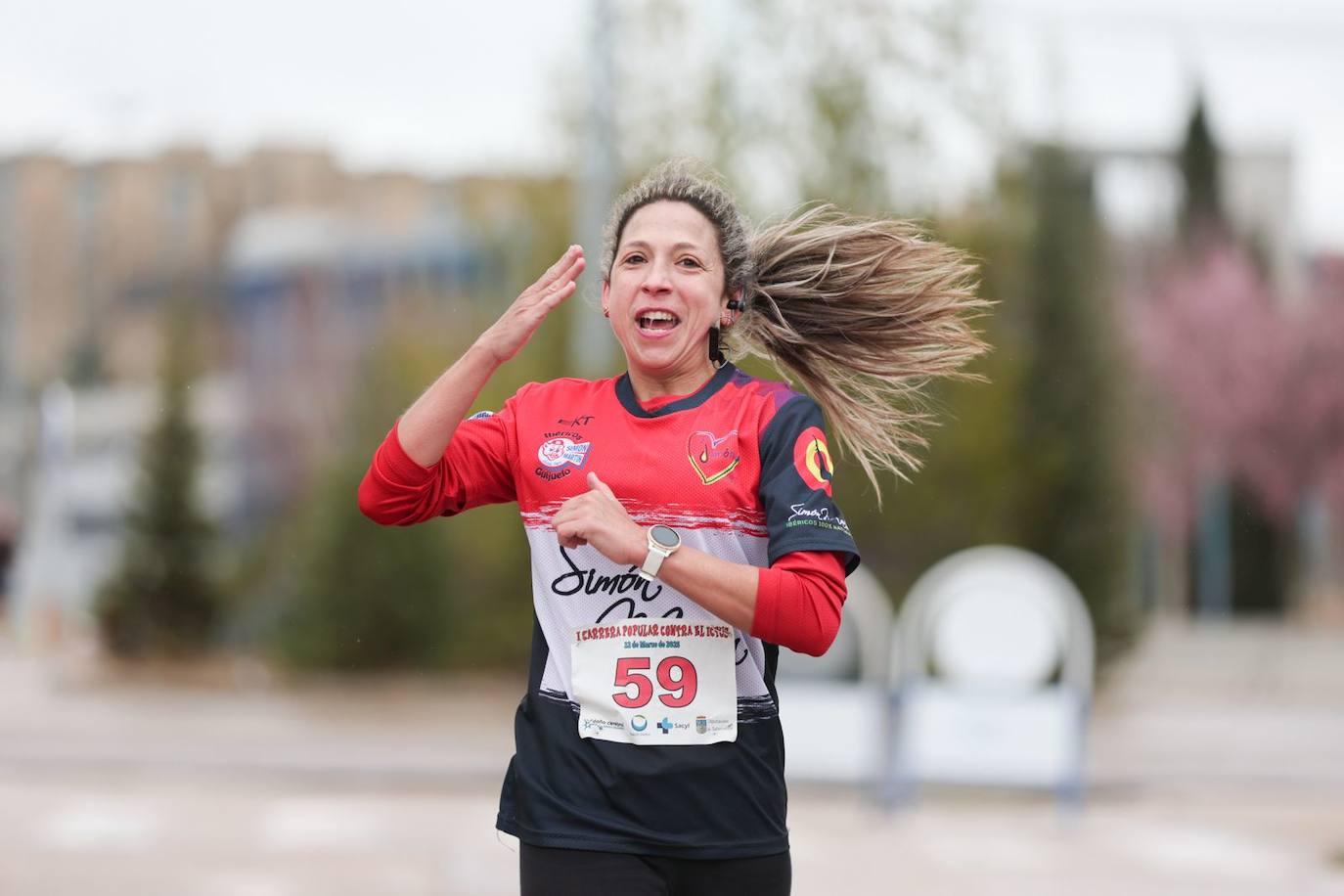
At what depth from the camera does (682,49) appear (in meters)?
19.5

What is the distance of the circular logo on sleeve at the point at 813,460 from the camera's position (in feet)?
9.40

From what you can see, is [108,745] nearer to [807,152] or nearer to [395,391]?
[395,391]

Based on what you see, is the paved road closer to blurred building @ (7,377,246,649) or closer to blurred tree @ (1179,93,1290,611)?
blurred building @ (7,377,246,649)

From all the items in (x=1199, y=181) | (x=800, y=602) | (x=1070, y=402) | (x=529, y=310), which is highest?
(x=1199, y=181)

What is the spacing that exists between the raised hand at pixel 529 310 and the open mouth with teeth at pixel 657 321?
0.41ft

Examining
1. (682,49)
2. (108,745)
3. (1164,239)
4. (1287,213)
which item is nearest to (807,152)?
(682,49)

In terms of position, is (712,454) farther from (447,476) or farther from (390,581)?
(390,581)

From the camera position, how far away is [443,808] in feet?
37.5

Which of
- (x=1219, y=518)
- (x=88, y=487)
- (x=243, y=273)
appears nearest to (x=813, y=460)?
(x=243, y=273)

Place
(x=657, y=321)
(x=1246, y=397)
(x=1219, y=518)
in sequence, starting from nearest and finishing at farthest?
(x=657, y=321) < (x=1246, y=397) < (x=1219, y=518)

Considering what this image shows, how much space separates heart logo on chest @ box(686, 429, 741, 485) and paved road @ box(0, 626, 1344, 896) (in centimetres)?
535

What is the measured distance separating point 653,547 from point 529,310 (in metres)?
0.53

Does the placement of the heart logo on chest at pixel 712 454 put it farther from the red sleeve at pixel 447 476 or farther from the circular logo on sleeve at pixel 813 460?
the red sleeve at pixel 447 476

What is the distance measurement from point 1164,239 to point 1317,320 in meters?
4.20
